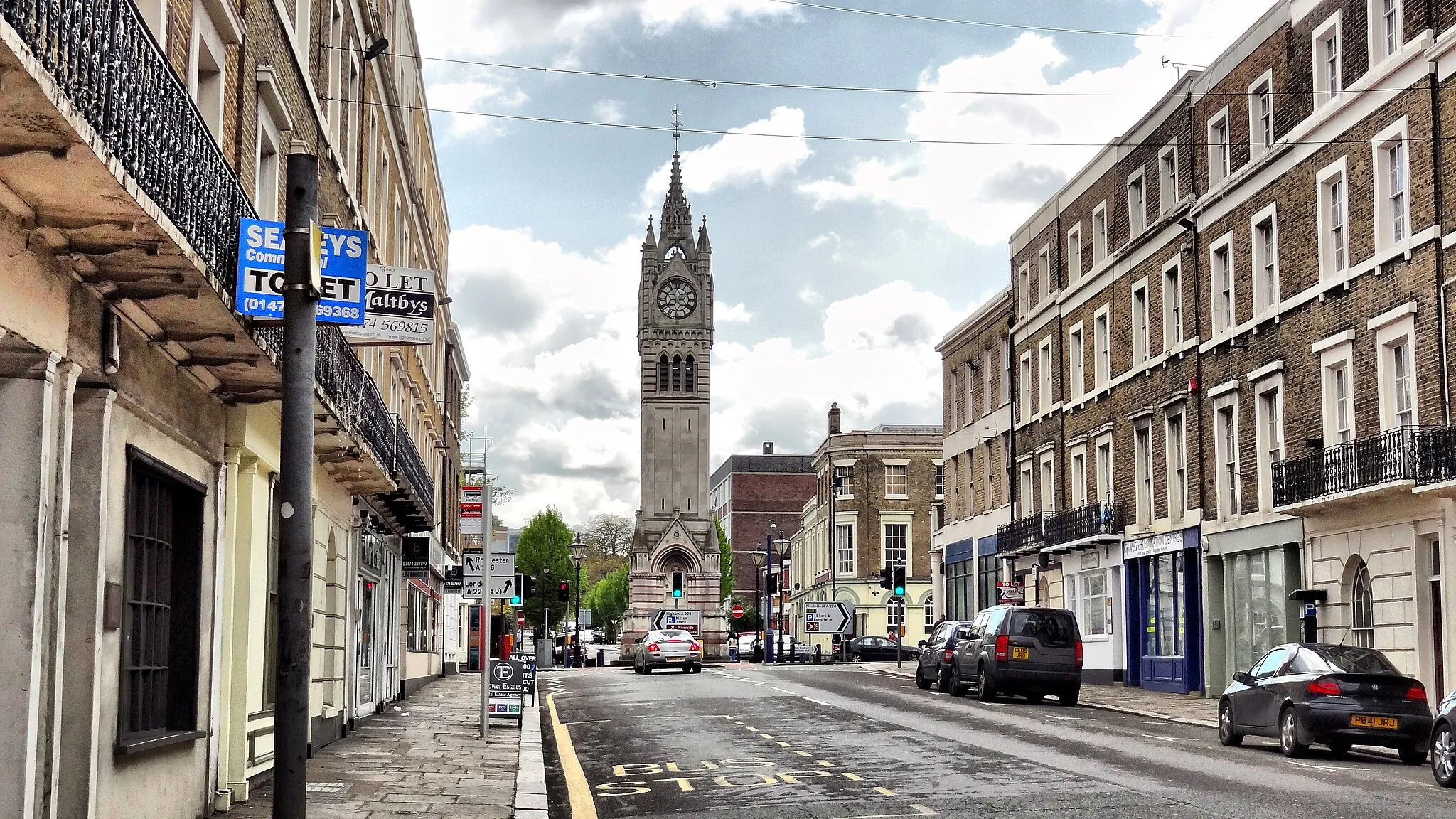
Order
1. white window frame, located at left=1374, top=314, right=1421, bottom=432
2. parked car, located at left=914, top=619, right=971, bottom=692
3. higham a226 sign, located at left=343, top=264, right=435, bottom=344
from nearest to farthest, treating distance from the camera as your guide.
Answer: higham a226 sign, located at left=343, top=264, right=435, bottom=344, white window frame, located at left=1374, top=314, right=1421, bottom=432, parked car, located at left=914, top=619, right=971, bottom=692

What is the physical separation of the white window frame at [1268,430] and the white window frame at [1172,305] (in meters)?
4.70

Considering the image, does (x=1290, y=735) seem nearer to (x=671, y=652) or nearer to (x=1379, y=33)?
(x=1379, y=33)

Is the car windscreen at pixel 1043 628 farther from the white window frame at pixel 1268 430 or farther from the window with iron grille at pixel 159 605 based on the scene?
the window with iron grille at pixel 159 605

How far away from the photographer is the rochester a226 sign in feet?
27.7

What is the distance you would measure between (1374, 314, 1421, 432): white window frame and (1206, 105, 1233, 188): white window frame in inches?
318

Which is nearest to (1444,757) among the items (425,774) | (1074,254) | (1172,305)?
(425,774)

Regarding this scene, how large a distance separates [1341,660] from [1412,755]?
4.25 ft

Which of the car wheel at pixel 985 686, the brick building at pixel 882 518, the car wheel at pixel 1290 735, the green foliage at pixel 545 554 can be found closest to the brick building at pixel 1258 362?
the car wheel at pixel 985 686

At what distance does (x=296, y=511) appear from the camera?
741 centimetres

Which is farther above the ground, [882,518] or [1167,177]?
[1167,177]

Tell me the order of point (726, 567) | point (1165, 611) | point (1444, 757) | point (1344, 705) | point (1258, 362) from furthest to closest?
1. point (726, 567)
2. point (1165, 611)
3. point (1258, 362)
4. point (1344, 705)
5. point (1444, 757)

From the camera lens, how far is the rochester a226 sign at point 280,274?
8.45m

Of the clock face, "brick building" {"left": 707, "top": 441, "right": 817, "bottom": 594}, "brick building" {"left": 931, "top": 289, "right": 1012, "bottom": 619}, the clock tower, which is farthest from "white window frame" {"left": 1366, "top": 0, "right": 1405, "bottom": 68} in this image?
"brick building" {"left": 707, "top": 441, "right": 817, "bottom": 594}

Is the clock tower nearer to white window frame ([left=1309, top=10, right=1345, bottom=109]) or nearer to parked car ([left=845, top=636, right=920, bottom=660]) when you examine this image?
parked car ([left=845, top=636, right=920, bottom=660])
